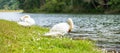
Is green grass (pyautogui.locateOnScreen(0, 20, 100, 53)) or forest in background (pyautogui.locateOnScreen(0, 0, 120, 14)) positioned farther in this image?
forest in background (pyautogui.locateOnScreen(0, 0, 120, 14))

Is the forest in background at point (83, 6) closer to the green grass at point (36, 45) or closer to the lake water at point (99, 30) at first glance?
the lake water at point (99, 30)

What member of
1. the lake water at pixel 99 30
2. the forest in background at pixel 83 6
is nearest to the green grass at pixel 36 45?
the lake water at pixel 99 30

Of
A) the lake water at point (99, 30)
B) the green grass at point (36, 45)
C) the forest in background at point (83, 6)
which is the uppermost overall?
the green grass at point (36, 45)

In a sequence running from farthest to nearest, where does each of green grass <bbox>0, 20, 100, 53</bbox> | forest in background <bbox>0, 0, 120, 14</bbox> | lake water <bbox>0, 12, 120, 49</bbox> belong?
→ forest in background <bbox>0, 0, 120, 14</bbox> → lake water <bbox>0, 12, 120, 49</bbox> → green grass <bbox>0, 20, 100, 53</bbox>

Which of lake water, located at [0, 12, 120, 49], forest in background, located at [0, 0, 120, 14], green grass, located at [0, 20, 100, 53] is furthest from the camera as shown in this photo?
forest in background, located at [0, 0, 120, 14]

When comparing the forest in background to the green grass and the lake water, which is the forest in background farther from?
the green grass

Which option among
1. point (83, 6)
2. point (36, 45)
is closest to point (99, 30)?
point (36, 45)

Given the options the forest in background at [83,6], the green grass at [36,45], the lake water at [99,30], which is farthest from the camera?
the forest in background at [83,6]

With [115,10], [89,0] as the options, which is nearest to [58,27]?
[115,10]

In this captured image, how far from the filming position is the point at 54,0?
424 feet

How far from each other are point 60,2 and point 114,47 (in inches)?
4237

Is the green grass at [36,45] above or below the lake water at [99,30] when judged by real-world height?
above

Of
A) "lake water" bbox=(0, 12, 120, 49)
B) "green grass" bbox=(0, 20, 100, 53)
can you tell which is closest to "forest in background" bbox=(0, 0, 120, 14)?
Answer: "lake water" bbox=(0, 12, 120, 49)

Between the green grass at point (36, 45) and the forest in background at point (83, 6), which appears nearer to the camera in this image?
the green grass at point (36, 45)
